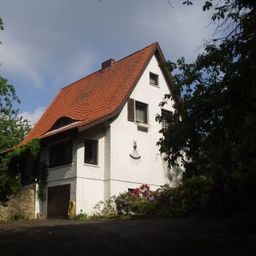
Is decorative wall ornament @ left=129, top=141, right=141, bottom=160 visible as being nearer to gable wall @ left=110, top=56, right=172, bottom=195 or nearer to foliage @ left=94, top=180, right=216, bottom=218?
gable wall @ left=110, top=56, right=172, bottom=195

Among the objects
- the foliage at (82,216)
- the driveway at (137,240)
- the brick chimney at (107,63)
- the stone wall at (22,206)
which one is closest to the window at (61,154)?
the stone wall at (22,206)

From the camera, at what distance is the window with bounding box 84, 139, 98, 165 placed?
2648 cm

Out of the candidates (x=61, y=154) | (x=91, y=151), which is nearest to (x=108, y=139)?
(x=91, y=151)

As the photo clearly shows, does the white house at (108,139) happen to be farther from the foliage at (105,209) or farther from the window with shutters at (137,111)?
the foliage at (105,209)

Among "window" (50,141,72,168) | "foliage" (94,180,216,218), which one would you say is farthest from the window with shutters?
"foliage" (94,180,216,218)

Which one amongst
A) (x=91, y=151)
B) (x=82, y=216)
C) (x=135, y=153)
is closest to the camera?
(x=82, y=216)

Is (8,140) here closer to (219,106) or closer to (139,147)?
(139,147)

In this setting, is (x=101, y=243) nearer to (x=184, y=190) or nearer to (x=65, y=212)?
(x=184, y=190)

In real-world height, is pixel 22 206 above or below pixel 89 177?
below

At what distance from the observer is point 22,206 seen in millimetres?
27688

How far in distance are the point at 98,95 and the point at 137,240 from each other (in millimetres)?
17464

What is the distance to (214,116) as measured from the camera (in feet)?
40.6

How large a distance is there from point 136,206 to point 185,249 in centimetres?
1108

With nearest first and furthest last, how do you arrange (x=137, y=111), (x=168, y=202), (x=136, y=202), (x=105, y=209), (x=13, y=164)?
(x=168, y=202) < (x=136, y=202) < (x=105, y=209) < (x=137, y=111) < (x=13, y=164)
